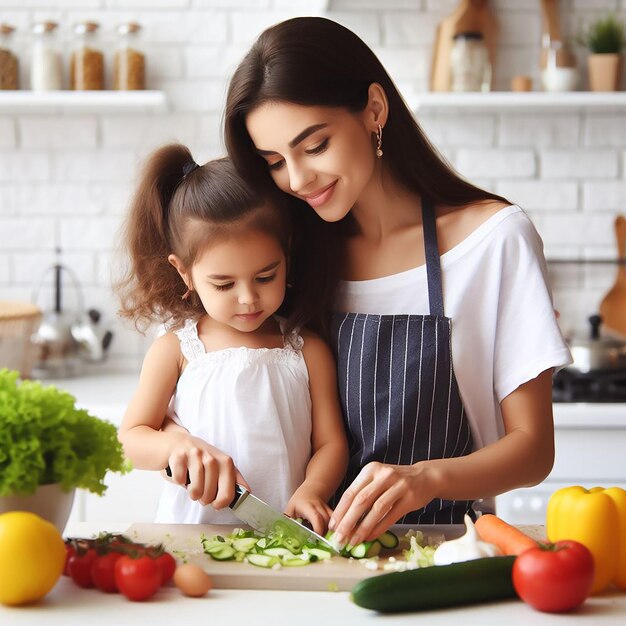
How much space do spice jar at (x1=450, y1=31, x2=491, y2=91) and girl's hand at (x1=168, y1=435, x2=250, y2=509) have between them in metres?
1.90

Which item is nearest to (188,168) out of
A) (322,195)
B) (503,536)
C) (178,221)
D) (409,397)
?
(178,221)

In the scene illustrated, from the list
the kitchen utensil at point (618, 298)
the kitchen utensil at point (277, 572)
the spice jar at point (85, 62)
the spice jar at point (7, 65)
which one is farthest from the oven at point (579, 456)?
the spice jar at point (7, 65)

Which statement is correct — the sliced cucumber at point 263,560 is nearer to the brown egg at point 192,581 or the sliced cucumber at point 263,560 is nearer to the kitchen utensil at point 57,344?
the brown egg at point 192,581

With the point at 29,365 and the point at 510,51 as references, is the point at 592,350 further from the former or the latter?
the point at 29,365

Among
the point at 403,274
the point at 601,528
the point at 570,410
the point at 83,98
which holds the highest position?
the point at 83,98

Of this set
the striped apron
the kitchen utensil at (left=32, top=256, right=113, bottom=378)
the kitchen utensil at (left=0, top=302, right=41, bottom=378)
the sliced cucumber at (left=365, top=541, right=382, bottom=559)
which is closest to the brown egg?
the sliced cucumber at (left=365, top=541, right=382, bottom=559)

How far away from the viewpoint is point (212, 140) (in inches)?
125

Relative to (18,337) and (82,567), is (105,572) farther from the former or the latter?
(18,337)

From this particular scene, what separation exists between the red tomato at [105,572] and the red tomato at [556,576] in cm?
47

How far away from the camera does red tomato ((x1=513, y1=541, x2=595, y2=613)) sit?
106 centimetres

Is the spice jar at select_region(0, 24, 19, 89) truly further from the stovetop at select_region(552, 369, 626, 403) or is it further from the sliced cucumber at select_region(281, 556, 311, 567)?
the sliced cucumber at select_region(281, 556, 311, 567)

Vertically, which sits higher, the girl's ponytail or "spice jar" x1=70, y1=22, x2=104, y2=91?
"spice jar" x1=70, y1=22, x2=104, y2=91

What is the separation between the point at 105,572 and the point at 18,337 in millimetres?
1713

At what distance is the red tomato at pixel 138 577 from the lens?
1118 millimetres
